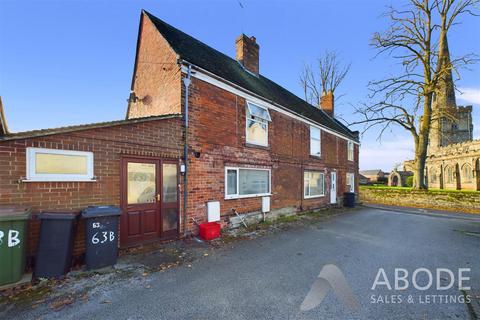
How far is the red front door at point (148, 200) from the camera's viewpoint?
5.40m

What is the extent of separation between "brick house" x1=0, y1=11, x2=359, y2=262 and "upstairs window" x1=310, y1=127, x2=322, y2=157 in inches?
18.2

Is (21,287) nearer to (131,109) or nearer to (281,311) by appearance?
(281,311)

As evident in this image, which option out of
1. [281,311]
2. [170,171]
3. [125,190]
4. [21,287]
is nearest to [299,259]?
[281,311]

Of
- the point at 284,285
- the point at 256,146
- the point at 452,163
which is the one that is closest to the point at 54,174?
the point at 284,285

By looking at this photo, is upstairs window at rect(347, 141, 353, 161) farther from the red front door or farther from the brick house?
the red front door

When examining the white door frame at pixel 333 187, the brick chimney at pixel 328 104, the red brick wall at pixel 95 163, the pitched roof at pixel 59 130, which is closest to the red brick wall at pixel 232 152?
the red brick wall at pixel 95 163

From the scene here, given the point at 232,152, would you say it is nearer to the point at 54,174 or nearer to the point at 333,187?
the point at 54,174

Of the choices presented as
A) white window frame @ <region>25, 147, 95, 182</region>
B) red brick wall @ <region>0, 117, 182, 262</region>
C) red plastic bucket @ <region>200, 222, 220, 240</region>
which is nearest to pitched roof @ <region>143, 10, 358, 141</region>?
red brick wall @ <region>0, 117, 182, 262</region>

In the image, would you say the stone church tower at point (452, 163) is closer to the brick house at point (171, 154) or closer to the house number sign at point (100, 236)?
the brick house at point (171, 154)

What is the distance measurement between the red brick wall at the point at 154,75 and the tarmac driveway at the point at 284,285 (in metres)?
4.67

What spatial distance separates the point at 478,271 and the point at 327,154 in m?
9.95

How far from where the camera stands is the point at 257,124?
9266 mm

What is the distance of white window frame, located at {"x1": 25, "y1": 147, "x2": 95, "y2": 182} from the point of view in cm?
414

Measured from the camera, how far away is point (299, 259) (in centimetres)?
521
